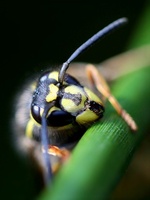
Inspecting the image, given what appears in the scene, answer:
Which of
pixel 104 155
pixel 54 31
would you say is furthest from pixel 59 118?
pixel 54 31

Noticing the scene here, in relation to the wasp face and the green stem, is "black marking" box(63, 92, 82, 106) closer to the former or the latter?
the wasp face

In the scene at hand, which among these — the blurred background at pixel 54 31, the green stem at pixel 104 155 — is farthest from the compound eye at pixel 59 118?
the blurred background at pixel 54 31

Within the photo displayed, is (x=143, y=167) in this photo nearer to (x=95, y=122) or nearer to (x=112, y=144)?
(x=95, y=122)

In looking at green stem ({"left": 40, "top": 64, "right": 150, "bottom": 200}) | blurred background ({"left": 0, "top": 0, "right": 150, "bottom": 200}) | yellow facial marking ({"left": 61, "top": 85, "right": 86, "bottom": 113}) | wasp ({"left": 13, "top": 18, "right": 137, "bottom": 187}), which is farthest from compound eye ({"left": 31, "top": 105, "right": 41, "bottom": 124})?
blurred background ({"left": 0, "top": 0, "right": 150, "bottom": 200})

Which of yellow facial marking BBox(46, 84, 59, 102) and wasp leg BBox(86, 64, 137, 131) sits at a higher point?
yellow facial marking BBox(46, 84, 59, 102)

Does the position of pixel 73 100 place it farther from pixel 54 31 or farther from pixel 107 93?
pixel 54 31

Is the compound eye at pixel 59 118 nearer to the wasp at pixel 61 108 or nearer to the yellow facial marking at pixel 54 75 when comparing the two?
the wasp at pixel 61 108

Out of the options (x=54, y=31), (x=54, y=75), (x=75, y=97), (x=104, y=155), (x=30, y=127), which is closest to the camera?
(x=104, y=155)
